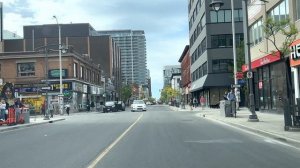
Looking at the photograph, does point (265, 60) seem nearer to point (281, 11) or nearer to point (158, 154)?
point (281, 11)

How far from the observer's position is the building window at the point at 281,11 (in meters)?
31.6

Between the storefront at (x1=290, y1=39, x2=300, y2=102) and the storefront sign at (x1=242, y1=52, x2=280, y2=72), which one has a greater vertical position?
the storefront sign at (x1=242, y1=52, x2=280, y2=72)

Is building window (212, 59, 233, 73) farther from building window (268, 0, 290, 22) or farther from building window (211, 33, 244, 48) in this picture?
building window (268, 0, 290, 22)

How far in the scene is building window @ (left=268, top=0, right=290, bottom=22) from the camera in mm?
31595

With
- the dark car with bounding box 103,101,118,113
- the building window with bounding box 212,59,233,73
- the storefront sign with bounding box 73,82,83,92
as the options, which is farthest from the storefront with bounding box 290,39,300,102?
the storefront sign with bounding box 73,82,83,92

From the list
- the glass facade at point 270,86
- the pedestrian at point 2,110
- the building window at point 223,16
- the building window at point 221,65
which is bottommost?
the pedestrian at point 2,110

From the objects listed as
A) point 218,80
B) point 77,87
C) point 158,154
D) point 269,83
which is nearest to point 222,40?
point 218,80

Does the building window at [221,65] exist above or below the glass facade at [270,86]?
above

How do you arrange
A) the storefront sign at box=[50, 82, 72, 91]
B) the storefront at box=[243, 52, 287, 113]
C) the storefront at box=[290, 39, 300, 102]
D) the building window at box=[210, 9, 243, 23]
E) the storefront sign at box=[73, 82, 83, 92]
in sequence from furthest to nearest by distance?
the storefront sign at box=[73, 82, 83, 92]
the storefront sign at box=[50, 82, 72, 91]
the building window at box=[210, 9, 243, 23]
the storefront at box=[243, 52, 287, 113]
the storefront at box=[290, 39, 300, 102]

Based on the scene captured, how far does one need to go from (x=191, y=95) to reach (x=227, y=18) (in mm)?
36570

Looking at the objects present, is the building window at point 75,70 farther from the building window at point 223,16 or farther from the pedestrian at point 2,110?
the pedestrian at point 2,110

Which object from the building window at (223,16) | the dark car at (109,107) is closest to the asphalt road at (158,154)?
the dark car at (109,107)

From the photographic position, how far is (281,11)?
32.8 metres

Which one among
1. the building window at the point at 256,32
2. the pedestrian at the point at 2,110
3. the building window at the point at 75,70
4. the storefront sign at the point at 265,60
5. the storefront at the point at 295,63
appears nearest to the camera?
the storefront at the point at 295,63
